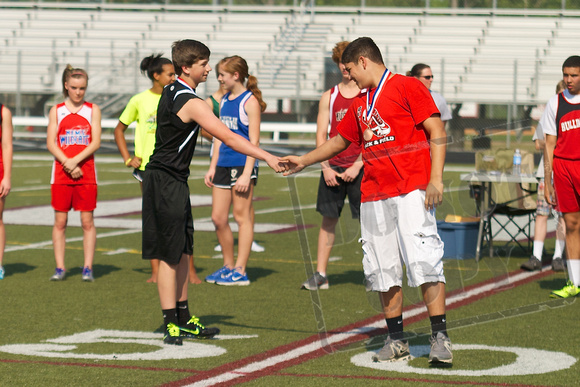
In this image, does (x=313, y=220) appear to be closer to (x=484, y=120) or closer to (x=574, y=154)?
(x=574, y=154)

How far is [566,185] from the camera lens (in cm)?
802

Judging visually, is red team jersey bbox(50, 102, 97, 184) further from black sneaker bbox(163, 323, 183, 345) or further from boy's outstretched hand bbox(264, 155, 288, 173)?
boy's outstretched hand bbox(264, 155, 288, 173)

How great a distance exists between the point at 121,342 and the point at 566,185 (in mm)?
3856

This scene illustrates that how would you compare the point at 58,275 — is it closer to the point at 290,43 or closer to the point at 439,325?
the point at 439,325

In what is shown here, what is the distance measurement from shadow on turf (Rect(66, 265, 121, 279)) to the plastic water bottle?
13.6 ft

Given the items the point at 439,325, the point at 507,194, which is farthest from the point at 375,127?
the point at 507,194

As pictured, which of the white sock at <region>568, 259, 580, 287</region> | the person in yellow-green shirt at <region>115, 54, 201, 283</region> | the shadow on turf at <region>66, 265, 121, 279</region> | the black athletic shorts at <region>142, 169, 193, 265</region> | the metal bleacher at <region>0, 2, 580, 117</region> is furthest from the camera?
the metal bleacher at <region>0, 2, 580, 117</region>

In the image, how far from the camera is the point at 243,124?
29.6ft

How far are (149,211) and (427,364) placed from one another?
209 cm

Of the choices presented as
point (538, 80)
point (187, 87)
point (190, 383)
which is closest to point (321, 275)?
point (187, 87)

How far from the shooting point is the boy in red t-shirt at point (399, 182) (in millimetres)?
5730

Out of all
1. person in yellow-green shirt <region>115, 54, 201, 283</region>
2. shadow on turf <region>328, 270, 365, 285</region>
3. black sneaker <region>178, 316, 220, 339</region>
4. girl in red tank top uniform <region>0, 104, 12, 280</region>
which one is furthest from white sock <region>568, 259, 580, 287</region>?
girl in red tank top uniform <region>0, 104, 12, 280</region>

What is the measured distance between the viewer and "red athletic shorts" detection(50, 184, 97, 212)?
916 cm

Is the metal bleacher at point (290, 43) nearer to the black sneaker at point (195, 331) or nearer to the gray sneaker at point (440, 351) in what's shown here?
the black sneaker at point (195, 331)
